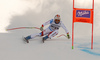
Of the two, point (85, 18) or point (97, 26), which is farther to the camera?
point (97, 26)

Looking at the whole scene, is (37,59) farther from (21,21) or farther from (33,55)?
(21,21)

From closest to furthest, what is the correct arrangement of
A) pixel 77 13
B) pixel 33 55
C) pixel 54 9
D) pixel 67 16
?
1. pixel 33 55
2. pixel 77 13
3. pixel 67 16
4. pixel 54 9

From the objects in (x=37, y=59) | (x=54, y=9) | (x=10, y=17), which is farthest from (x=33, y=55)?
(x=54, y=9)

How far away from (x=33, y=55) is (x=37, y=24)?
7.58m

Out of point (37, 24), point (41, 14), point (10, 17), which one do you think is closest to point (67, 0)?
point (41, 14)

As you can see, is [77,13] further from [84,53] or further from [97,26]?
[97,26]

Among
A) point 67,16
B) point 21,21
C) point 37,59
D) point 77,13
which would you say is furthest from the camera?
point 67,16

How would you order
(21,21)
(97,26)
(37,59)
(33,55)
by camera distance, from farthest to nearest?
(21,21)
(97,26)
(33,55)
(37,59)

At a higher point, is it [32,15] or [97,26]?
[32,15]

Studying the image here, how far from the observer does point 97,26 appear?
10250 millimetres

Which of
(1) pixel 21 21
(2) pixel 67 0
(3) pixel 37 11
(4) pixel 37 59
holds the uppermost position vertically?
(2) pixel 67 0

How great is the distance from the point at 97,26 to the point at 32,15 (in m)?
5.29

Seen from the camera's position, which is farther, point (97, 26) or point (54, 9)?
point (54, 9)

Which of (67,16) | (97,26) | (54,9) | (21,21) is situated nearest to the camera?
(97,26)
